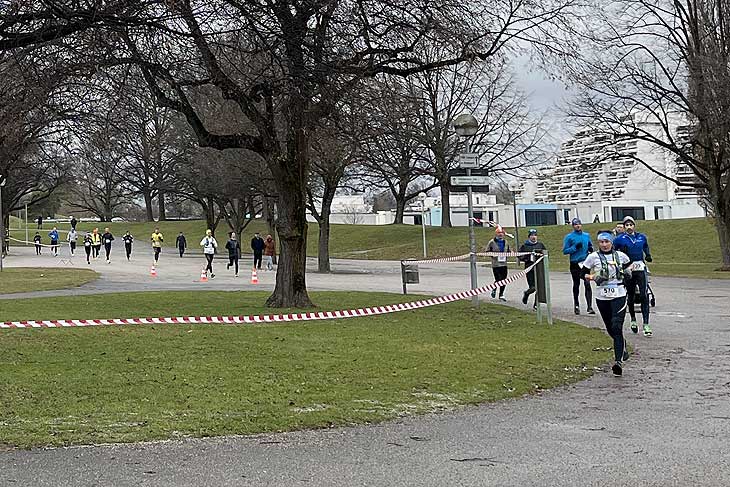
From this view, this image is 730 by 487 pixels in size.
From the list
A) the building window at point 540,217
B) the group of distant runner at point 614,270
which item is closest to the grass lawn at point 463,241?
the group of distant runner at point 614,270

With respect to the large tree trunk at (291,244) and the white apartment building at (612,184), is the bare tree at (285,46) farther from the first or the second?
the white apartment building at (612,184)

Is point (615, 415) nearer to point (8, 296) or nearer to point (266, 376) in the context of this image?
point (266, 376)

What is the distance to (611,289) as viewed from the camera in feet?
35.1

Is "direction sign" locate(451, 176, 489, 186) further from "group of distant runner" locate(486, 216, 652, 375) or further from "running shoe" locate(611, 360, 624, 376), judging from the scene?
"running shoe" locate(611, 360, 624, 376)

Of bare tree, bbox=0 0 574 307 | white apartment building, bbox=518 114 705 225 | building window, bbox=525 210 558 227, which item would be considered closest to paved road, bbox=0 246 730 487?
bare tree, bbox=0 0 574 307

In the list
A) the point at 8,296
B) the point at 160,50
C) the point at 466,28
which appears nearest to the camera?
the point at 160,50

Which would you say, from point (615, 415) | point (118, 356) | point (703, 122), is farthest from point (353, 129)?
point (703, 122)

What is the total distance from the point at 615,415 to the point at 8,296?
58.3ft

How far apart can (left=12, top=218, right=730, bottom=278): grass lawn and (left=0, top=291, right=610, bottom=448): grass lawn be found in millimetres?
25390

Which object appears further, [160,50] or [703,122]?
[703,122]

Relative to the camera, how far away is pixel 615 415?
8008 mm

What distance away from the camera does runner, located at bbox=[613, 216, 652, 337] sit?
547 inches

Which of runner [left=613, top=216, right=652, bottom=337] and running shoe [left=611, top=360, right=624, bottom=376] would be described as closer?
running shoe [left=611, top=360, right=624, bottom=376]

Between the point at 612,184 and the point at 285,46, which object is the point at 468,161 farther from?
the point at 612,184
